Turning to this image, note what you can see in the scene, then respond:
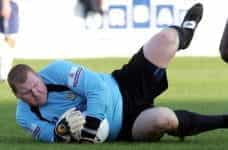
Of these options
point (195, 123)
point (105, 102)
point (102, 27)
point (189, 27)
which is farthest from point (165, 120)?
point (102, 27)

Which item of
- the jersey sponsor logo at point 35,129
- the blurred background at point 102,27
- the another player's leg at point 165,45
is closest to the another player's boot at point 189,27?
the another player's leg at point 165,45

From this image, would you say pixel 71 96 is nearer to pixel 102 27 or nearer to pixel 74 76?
pixel 74 76

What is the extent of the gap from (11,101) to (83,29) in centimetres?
771

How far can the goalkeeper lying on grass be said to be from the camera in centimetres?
645

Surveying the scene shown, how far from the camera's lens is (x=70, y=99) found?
661 centimetres

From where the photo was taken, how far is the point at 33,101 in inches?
257

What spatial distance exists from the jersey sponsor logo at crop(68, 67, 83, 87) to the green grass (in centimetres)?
42

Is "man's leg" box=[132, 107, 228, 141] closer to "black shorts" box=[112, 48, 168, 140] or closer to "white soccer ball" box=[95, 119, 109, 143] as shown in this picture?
"black shorts" box=[112, 48, 168, 140]

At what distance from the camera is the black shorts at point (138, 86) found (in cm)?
671

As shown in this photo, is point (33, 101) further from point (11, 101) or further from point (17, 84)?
point (11, 101)

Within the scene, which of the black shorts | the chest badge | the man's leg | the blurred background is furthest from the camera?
the blurred background

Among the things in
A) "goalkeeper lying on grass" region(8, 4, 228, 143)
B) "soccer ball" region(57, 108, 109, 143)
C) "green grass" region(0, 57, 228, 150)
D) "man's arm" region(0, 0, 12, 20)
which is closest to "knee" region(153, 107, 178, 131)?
"goalkeeper lying on grass" region(8, 4, 228, 143)

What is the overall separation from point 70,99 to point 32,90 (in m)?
0.31

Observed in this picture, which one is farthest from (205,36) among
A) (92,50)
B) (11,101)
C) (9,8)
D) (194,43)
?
(11,101)
